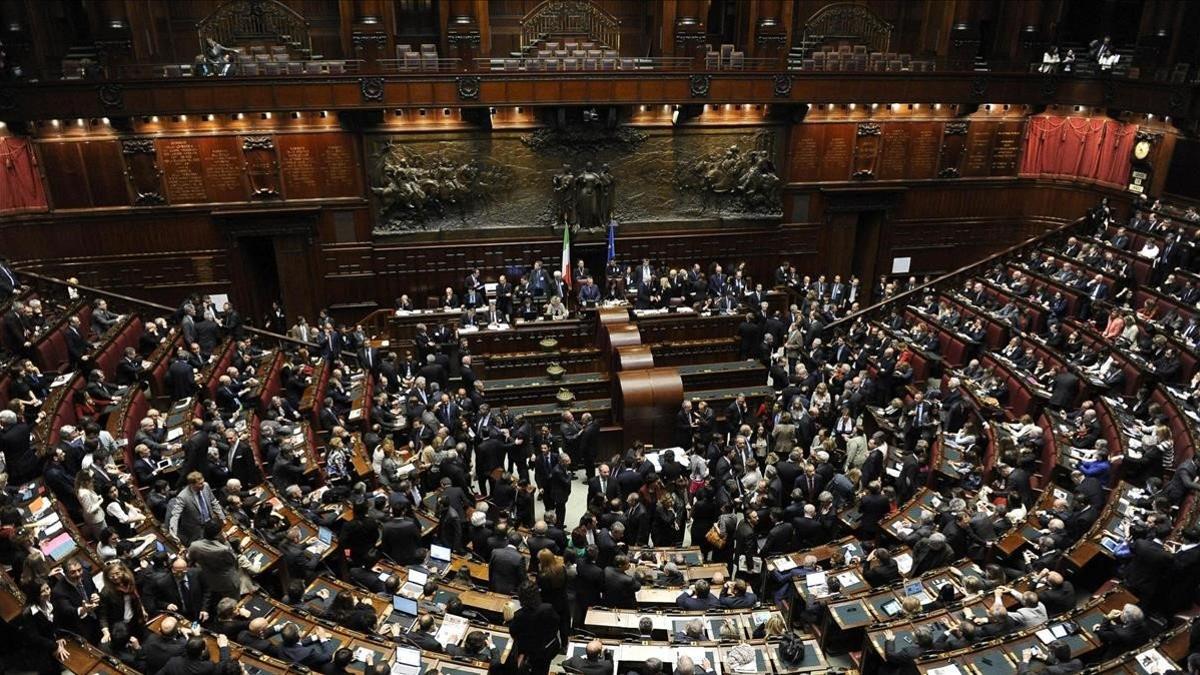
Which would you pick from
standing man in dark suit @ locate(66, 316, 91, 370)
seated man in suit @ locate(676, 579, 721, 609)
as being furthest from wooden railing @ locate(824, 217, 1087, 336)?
Result: standing man in dark suit @ locate(66, 316, 91, 370)

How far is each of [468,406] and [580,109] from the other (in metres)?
7.82

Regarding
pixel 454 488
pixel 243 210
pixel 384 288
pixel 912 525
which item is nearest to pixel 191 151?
pixel 243 210

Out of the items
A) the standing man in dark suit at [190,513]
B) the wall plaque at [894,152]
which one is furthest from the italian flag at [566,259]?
the standing man in dark suit at [190,513]

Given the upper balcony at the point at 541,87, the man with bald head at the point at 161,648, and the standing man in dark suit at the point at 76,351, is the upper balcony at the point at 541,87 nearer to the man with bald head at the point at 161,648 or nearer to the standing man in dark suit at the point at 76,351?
the standing man in dark suit at the point at 76,351

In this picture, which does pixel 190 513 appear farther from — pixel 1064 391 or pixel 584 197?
pixel 1064 391

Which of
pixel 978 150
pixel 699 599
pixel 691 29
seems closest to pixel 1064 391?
pixel 699 599

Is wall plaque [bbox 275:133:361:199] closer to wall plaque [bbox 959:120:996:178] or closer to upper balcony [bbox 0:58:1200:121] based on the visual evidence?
upper balcony [bbox 0:58:1200:121]

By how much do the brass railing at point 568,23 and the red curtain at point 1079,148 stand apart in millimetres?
10293

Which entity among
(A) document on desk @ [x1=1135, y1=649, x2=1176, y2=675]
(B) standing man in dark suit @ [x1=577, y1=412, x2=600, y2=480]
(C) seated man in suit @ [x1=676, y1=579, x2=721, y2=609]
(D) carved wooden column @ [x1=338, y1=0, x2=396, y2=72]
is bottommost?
(B) standing man in dark suit @ [x1=577, y1=412, x2=600, y2=480]

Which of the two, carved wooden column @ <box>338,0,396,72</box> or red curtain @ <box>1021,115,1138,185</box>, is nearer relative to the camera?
carved wooden column @ <box>338,0,396,72</box>

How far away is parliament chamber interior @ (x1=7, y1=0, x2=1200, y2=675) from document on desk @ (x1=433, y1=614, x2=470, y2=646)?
2cm

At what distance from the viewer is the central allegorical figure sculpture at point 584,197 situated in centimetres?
1784

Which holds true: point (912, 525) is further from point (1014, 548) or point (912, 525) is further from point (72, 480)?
point (72, 480)

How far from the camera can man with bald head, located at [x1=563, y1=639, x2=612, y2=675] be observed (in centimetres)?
677
